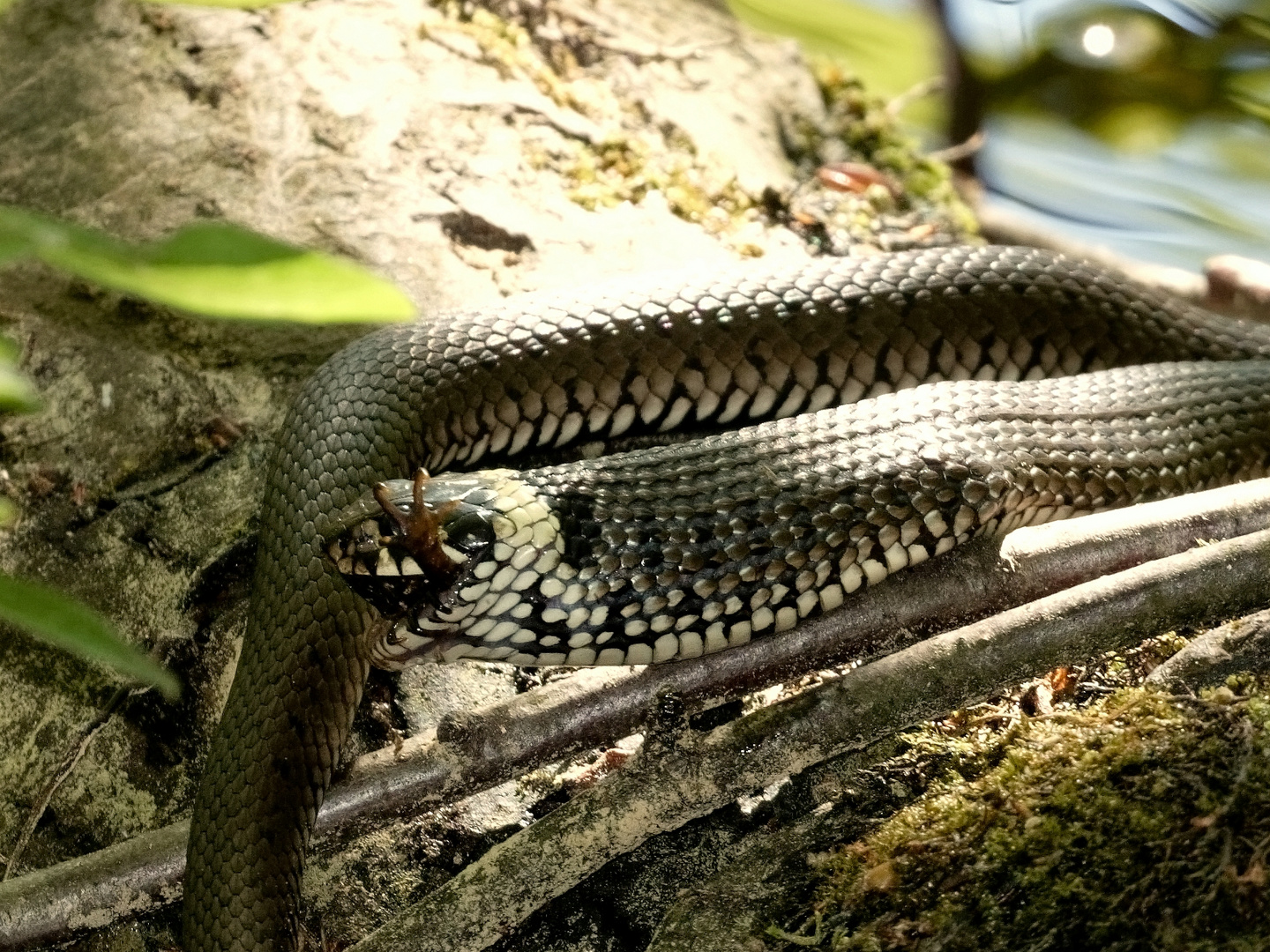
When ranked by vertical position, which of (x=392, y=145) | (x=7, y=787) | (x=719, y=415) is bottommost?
(x=7, y=787)

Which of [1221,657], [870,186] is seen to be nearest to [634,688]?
[1221,657]

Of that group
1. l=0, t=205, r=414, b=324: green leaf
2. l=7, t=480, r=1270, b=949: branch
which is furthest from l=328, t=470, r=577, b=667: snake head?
l=0, t=205, r=414, b=324: green leaf

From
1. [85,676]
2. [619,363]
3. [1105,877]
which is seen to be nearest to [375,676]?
[85,676]

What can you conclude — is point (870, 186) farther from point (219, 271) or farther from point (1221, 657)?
point (219, 271)

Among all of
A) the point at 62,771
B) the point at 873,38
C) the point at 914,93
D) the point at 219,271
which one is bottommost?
the point at 62,771

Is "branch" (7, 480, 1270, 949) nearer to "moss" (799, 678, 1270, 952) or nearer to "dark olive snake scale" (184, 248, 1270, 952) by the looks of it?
"dark olive snake scale" (184, 248, 1270, 952)

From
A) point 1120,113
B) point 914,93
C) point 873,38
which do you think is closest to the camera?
point 914,93

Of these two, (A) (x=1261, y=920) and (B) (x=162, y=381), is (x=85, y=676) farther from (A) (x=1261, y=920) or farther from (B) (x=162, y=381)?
(A) (x=1261, y=920)
